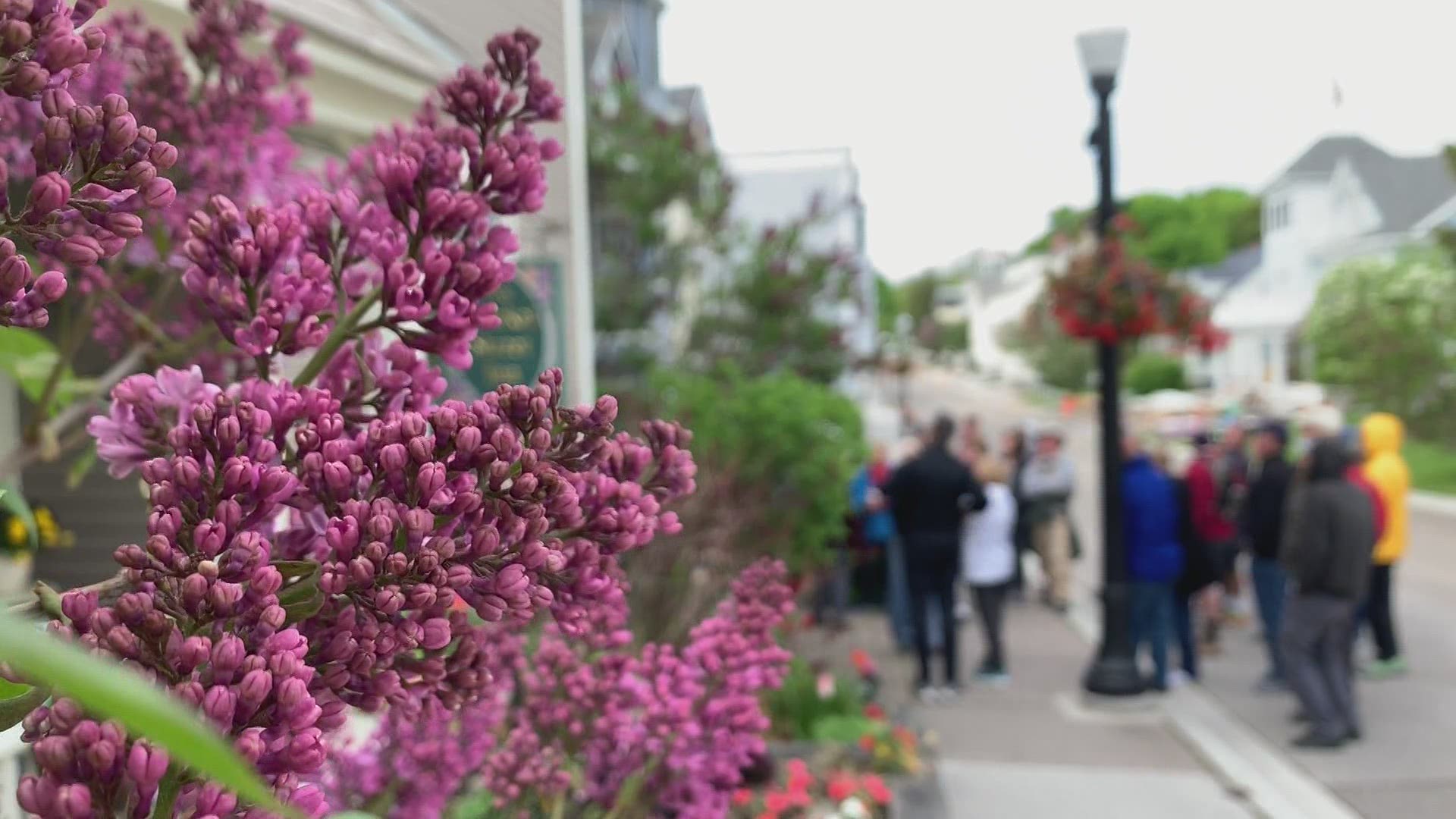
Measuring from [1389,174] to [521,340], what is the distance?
56930mm

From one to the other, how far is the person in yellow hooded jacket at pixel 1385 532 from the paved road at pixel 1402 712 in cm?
22

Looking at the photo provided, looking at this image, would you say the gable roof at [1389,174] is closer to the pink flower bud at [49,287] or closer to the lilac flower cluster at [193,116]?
the lilac flower cluster at [193,116]

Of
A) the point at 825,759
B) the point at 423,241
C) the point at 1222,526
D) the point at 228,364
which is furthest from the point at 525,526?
the point at 1222,526

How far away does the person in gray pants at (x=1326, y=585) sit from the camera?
23.3ft

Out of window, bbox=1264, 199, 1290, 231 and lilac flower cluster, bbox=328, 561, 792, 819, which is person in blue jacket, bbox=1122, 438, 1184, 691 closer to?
lilac flower cluster, bbox=328, 561, 792, 819

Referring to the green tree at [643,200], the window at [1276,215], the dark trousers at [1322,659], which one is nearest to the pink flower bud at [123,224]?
the dark trousers at [1322,659]

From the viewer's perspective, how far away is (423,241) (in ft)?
3.80

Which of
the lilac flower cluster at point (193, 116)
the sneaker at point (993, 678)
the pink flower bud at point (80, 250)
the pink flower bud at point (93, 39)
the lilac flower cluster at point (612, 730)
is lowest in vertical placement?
the sneaker at point (993, 678)

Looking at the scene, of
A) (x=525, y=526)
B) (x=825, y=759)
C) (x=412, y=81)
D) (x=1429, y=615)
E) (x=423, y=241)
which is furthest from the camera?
(x=1429, y=615)

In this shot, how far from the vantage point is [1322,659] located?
24.9ft

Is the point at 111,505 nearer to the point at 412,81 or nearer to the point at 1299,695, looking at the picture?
the point at 412,81

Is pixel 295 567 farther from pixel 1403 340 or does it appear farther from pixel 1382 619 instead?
pixel 1403 340

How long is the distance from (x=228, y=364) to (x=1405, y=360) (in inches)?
1311

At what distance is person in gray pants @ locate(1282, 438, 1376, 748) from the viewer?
279 inches
